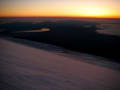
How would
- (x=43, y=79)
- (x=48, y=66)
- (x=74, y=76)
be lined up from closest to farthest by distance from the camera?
(x=43, y=79) < (x=74, y=76) < (x=48, y=66)

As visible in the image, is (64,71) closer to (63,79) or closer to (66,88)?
(63,79)

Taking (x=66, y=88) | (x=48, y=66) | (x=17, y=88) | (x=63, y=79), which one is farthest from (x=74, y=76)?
(x=17, y=88)

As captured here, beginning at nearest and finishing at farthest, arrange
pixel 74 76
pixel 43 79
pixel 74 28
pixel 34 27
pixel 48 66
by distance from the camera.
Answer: pixel 43 79, pixel 74 76, pixel 48 66, pixel 74 28, pixel 34 27

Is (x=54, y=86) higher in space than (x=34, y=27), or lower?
lower

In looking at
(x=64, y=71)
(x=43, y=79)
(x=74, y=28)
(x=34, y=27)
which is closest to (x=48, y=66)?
(x=64, y=71)

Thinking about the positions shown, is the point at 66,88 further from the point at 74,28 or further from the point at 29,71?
the point at 74,28

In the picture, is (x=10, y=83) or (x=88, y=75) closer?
(x=10, y=83)

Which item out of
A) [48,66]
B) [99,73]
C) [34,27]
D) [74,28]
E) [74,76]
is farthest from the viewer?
[34,27]

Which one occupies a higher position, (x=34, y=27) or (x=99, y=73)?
(x=34, y=27)

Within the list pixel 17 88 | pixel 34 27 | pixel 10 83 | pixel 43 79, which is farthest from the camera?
pixel 34 27

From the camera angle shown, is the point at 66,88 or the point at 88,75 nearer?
the point at 66,88
